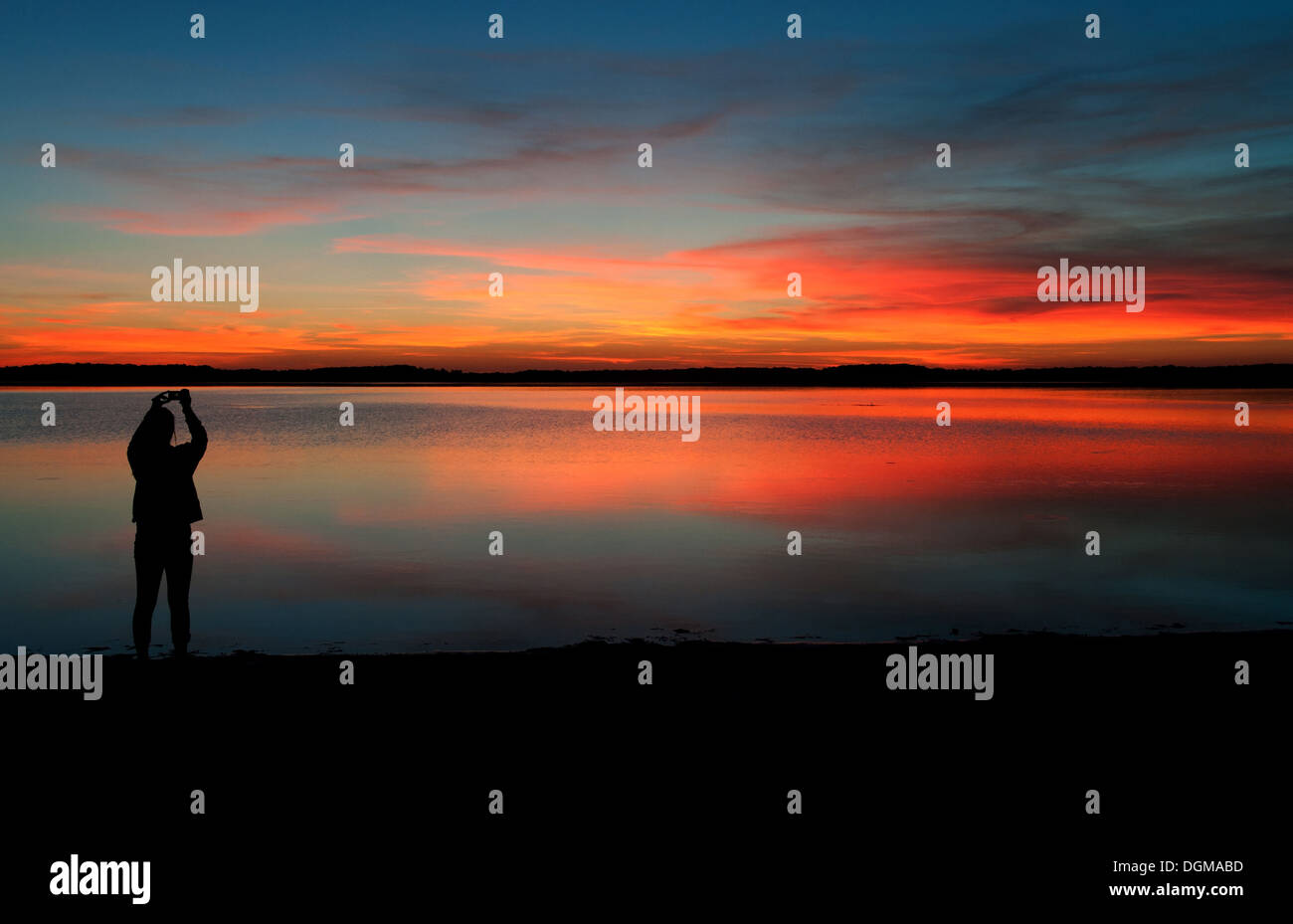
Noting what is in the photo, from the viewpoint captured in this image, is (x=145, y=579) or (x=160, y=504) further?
(x=145, y=579)

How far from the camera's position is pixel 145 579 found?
27.9 feet

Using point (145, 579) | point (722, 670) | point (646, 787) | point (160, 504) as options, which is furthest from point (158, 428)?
point (722, 670)

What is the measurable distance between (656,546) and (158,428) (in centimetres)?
1283

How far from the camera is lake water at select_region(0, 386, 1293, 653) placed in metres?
13.7

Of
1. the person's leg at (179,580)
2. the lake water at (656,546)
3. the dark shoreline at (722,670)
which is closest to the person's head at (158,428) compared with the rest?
the person's leg at (179,580)

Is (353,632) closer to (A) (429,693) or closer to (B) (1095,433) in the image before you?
(A) (429,693)

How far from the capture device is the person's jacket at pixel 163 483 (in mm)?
8312

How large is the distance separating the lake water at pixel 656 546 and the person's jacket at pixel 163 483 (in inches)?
150

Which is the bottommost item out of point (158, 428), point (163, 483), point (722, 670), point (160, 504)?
point (722, 670)

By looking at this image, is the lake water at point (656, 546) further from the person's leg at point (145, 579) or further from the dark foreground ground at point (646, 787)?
the dark foreground ground at point (646, 787)

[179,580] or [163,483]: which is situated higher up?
[163,483]

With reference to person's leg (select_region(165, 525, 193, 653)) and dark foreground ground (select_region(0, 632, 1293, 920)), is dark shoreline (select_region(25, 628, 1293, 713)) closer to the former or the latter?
dark foreground ground (select_region(0, 632, 1293, 920))

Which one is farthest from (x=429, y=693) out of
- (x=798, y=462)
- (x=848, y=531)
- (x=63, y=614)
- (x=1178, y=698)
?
(x=798, y=462)

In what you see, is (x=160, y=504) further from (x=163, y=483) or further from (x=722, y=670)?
(x=722, y=670)
